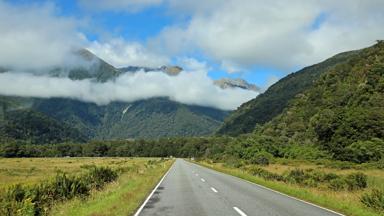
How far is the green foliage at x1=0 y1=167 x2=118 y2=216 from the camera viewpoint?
13844 mm

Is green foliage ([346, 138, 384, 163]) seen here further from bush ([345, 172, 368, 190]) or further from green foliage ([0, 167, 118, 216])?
green foliage ([0, 167, 118, 216])

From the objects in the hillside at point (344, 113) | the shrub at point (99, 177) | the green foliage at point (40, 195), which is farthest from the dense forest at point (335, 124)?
the green foliage at point (40, 195)

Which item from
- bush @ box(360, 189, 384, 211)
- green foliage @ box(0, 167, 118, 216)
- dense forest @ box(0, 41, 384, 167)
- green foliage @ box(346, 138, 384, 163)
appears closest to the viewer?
green foliage @ box(0, 167, 118, 216)

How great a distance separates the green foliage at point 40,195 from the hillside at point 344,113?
51010mm

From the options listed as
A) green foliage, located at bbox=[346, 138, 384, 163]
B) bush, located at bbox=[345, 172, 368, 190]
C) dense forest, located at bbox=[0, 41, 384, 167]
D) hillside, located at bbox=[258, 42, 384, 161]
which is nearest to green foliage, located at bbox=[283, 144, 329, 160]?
dense forest, located at bbox=[0, 41, 384, 167]

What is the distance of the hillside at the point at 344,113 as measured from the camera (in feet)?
232

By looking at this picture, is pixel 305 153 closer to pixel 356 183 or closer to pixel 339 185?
pixel 356 183

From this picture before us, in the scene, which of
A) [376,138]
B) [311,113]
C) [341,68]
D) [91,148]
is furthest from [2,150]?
[376,138]

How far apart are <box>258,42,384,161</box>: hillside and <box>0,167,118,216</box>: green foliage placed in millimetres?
51010

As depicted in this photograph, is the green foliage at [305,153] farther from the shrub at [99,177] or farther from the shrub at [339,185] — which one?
the shrub at [99,177]

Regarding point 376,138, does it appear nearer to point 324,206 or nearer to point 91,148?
point 324,206

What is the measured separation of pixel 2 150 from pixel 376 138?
447 feet

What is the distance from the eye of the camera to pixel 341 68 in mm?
124062

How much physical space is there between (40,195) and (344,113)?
221 feet
